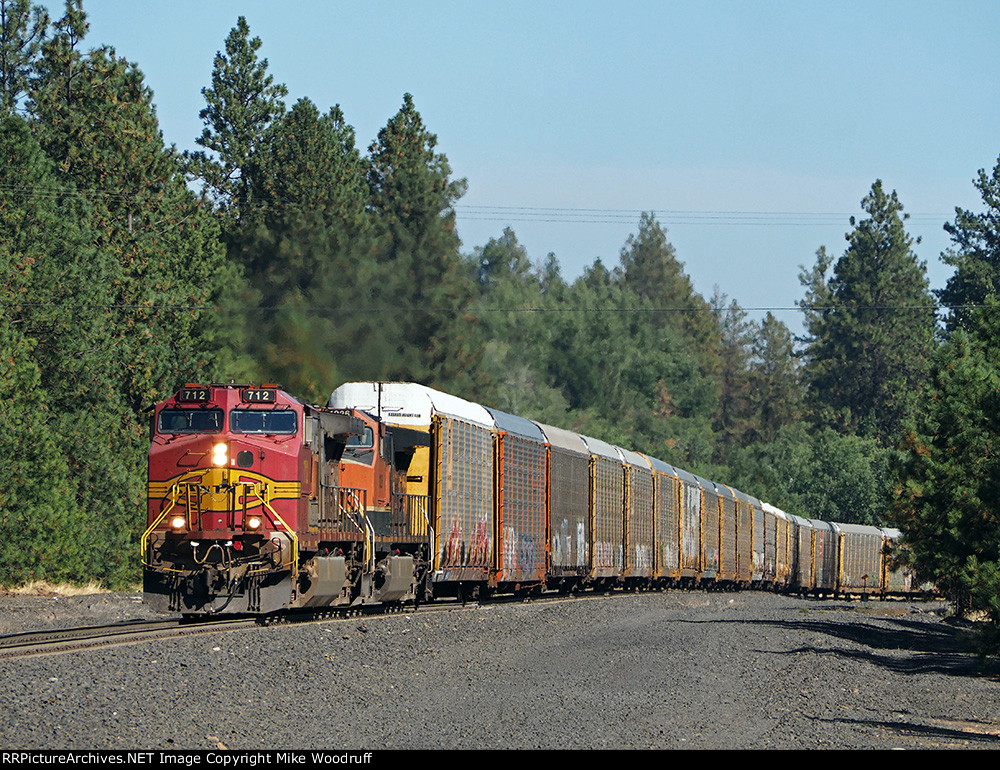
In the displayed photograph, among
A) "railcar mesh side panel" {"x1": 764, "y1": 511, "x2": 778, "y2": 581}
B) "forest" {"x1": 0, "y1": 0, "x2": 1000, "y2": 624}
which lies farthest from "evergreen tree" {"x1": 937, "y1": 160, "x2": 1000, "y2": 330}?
"railcar mesh side panel" {"x1": 764, "y1": 511, "x2": 778, "y2": 581}

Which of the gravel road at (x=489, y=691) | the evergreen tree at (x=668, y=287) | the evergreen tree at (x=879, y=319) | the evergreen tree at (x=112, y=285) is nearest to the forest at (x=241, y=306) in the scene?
the evergreen tree at (x=112, y=285)

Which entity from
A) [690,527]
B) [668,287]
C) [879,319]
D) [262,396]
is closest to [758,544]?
[690,527]

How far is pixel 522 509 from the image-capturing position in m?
28.7

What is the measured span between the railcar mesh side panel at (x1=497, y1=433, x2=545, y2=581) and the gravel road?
4963 millimetres

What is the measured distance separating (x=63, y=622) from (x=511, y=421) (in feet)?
33.8

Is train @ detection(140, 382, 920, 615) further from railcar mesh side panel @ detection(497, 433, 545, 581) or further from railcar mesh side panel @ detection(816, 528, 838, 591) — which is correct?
railcar mesh side panel @ detection(816, 528, 838, 591)

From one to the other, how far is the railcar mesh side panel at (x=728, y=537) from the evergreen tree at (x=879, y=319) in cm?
6702

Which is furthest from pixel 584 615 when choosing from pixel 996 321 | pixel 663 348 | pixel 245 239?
pixel 663 348

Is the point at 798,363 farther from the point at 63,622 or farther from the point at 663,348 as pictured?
the point at 63,622

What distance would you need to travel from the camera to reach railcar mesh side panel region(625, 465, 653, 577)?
121ft

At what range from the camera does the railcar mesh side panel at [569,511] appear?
30578mm

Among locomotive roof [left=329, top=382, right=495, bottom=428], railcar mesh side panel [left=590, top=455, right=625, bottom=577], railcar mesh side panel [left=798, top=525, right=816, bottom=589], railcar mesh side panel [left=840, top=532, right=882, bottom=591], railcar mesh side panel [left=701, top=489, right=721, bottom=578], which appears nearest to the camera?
locomotive roof [left=329, top=382, right=495, bottom=428]

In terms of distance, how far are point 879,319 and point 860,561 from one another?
5175 cm

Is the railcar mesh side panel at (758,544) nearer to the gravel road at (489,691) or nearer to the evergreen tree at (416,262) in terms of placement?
the evergreen tree at (416,262)
